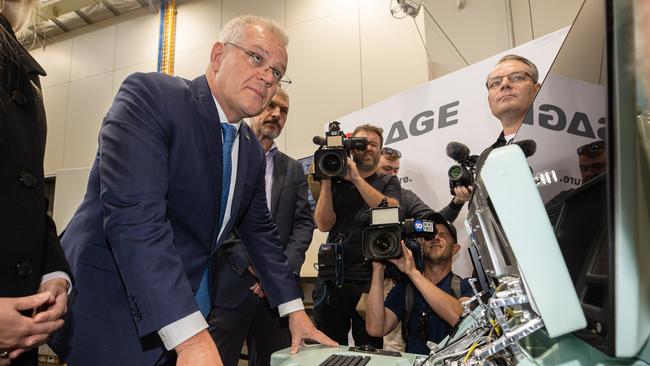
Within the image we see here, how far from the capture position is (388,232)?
1.52 m

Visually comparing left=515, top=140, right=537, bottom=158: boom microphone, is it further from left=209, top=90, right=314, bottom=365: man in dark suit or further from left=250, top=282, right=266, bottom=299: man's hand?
left=250, top=282, right=266, bottom=299: man's hand

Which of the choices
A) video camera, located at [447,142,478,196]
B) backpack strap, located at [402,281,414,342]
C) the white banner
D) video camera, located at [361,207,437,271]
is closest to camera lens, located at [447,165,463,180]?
video camera, located at [447,142,478,196]

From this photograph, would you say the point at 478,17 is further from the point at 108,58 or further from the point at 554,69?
the point at 108,58

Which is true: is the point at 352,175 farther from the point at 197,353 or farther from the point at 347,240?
the point at 197,353

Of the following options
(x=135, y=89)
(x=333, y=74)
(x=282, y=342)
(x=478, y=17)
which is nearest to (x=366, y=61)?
(x=333, y=74)

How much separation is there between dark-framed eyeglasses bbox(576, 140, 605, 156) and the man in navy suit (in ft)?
2.15

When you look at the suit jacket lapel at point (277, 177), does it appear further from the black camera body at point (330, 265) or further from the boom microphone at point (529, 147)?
the boom microphone at point (529, 147)

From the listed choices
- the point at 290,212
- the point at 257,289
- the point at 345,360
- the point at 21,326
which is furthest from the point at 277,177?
the point at 21,326

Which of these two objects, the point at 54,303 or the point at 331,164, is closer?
the point at 54,303

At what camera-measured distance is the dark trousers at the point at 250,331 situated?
1536 mm

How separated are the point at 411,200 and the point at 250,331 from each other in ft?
3.46

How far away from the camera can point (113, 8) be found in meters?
5.66

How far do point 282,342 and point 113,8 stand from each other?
18.5ft

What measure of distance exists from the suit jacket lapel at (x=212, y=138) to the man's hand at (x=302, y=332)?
0.36 metres
